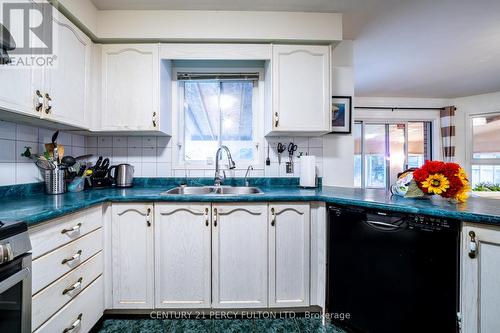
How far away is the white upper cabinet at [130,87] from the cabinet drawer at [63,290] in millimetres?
1033

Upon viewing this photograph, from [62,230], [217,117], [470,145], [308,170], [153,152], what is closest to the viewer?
[62,230]

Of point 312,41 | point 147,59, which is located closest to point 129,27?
point 147,59

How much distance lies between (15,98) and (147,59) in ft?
3.01

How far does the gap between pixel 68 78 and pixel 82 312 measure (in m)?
1.54

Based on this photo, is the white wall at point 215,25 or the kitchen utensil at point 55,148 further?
the white wall at point 215,25

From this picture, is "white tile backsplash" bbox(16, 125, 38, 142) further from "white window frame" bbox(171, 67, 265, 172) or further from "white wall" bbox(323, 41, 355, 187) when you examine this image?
"white wall" bbox(323, 41, 355, 187)

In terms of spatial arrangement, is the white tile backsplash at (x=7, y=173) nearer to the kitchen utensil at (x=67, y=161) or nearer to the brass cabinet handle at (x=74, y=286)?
the kitchen utensil at (x=67, y=161)

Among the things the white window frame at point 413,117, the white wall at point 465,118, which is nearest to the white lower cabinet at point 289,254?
the white window frame at point 413,117

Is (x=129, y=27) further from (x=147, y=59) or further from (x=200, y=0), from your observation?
(x=200, y=0)

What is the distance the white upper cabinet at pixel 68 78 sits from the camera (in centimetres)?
136

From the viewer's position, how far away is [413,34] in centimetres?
216

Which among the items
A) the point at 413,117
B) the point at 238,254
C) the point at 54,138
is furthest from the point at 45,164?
the point at 413,117

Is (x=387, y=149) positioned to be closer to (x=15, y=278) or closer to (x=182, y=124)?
(x=182, y=124)

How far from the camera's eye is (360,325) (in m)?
1.31
